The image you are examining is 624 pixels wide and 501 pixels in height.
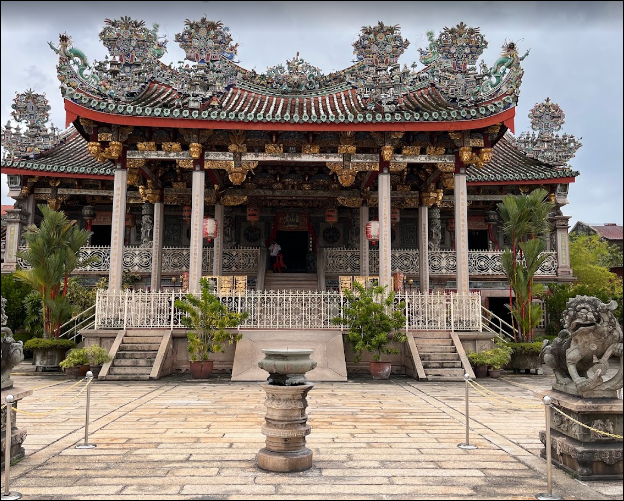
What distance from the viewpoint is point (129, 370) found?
11.4 m

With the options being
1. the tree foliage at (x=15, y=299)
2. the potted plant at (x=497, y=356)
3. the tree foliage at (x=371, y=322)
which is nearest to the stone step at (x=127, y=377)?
the tree foliage at (x=371, y=322)

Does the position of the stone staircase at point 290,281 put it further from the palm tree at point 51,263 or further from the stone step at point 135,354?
the palm tree at point 51,263

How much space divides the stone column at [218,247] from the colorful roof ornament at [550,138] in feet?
40.4

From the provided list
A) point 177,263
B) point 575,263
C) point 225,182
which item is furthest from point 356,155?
point 575,263

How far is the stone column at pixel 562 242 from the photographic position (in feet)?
62.3

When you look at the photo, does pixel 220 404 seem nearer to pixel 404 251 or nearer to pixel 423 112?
pixel 423 112

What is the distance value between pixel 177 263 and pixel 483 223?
12.1 m

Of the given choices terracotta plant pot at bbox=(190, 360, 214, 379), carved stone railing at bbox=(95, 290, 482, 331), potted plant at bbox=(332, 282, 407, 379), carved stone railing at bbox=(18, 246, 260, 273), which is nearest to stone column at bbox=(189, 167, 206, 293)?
carved stone railing at bbox=(95, 290, 482, 331)

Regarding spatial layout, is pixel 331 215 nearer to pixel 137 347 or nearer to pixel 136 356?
pixel 137 347

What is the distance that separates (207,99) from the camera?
13.1 meters

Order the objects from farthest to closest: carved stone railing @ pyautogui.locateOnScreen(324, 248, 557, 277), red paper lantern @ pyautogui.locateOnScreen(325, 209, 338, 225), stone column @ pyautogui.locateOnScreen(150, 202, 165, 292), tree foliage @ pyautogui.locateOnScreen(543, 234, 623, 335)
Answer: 1. red paper lantern @ pyautogui.locateOnScreen(325, 209, 338, 225)
2. carved stone railing @ pyautogui.locateOnScreen(324, 248, 557, 277)
3. tree foliage @ pyautogui.locateOnScreen(543, 234, 623, 335)
4. stone column @ pyautogui.locateOnScreen(150, 202, 165, 292)

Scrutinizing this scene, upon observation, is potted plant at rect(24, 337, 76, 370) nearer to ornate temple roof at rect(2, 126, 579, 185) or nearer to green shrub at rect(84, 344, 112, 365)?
green shrub at rect(84, 344, 112, 365)

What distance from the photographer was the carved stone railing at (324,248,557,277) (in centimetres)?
1800

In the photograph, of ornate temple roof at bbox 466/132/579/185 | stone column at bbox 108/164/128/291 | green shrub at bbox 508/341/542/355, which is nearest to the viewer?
green shrub at bbox 508/341/542/355
